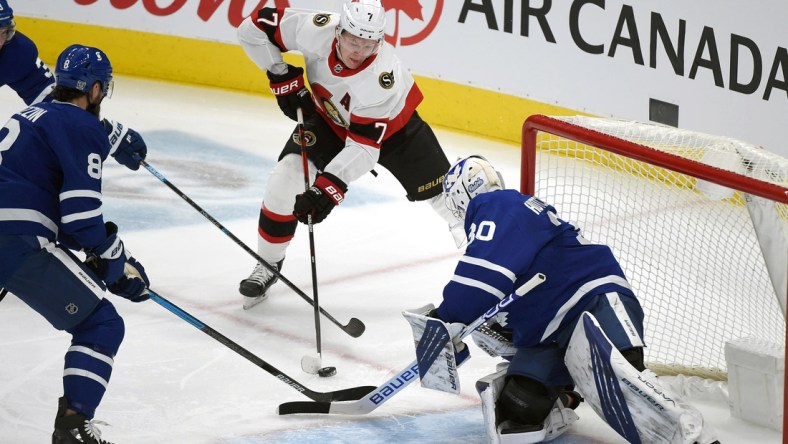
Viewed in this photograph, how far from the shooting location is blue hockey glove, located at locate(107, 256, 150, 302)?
283cm

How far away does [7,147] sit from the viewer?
267cm

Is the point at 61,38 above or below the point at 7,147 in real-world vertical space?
below

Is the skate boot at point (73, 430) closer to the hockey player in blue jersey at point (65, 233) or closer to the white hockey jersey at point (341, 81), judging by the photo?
the hockey player in blue jersey at point (65, 233)

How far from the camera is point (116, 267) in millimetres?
2758

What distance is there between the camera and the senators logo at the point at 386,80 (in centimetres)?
381

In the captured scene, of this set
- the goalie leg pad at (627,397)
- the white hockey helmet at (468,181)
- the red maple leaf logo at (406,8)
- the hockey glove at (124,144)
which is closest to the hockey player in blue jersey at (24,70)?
the hockey glove at (124,144)

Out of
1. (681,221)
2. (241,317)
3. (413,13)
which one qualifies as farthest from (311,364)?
(413,13)

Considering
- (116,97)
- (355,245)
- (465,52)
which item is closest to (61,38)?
(116,97)

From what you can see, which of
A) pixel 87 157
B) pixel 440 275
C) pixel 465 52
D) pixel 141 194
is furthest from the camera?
pixel 465 52

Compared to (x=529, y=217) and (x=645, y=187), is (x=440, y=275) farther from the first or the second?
(x=529, y=217)

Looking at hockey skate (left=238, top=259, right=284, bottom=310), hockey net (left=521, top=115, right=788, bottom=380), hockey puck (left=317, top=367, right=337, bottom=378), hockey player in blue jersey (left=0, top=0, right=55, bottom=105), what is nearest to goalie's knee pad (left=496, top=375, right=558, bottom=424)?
hockey net (left=521, top=115, right=788, bottom=380)

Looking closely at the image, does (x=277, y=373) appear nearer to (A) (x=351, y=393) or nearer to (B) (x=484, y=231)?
(A) (x=351, y=393)

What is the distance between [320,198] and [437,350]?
1010 millimetres

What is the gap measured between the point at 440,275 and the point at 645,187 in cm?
106
